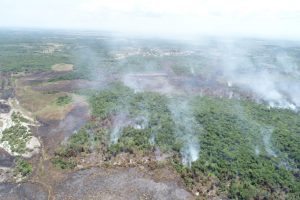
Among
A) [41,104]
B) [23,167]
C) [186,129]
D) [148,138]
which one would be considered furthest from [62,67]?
[23,167]

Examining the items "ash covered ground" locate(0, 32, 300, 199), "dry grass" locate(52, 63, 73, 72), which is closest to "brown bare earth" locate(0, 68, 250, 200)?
"ash covered ground" locate(0, 32, 300, 199)

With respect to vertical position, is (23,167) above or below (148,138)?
below

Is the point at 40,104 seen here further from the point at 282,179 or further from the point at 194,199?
the point at 282,179

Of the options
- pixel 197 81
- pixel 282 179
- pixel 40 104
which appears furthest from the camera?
pixel 197 81

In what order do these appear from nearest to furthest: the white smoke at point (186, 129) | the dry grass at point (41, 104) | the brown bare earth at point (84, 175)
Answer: the brown bare earth at point (84, 175), the white smoke at point (186, 129), the dry grass at point (41, 104)

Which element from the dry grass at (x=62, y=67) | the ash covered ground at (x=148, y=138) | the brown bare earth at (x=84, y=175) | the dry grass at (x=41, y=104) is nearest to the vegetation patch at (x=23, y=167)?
the ash covered ground at (x=148, y=138)

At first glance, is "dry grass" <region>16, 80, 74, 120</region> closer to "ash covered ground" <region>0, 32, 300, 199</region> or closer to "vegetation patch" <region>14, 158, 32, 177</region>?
"ash covered ground" <region>0, 32, 300, 199</region>

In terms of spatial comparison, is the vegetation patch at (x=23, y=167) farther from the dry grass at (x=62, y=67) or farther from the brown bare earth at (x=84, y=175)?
the dry grass at (x=62, y=67)

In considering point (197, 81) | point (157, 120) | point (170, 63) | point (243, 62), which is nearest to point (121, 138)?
point (157, 120)

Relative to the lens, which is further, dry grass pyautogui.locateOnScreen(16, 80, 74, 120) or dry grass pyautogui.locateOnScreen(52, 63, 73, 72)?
dry grass pyautogui.locateOnScreen(52, 63, 73, 72)

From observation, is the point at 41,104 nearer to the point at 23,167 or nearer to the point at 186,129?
the point at 23,167

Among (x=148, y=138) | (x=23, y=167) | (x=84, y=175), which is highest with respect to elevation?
(x=148, y=138)
